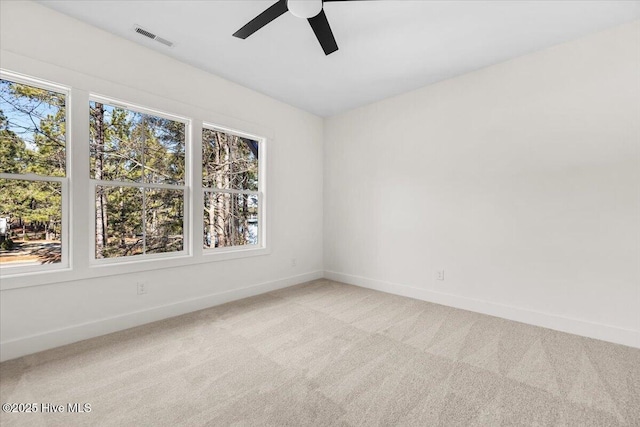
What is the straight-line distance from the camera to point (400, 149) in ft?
12.5

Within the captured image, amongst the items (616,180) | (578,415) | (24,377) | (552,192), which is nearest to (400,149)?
(552,192)

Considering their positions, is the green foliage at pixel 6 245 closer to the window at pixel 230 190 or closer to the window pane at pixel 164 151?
the window pane at pixel 164 151

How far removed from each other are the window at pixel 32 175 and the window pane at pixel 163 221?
666 millimetres

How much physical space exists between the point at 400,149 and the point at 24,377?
165 inches

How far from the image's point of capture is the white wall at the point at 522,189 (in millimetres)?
2398

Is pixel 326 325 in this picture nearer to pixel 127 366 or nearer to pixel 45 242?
pixel 127 366

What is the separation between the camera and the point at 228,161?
3.62 m

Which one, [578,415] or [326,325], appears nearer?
[578,415]

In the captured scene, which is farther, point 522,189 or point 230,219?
point 230,219

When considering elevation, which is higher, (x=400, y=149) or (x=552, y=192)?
(x=400, y=149)

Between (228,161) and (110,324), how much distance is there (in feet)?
7.06

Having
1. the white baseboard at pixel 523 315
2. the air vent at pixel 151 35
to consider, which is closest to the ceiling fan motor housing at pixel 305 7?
the air vent at pixel 151 35

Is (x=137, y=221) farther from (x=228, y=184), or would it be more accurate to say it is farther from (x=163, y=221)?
(x=228, y=184)

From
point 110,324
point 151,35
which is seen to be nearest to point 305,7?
point 151,35
